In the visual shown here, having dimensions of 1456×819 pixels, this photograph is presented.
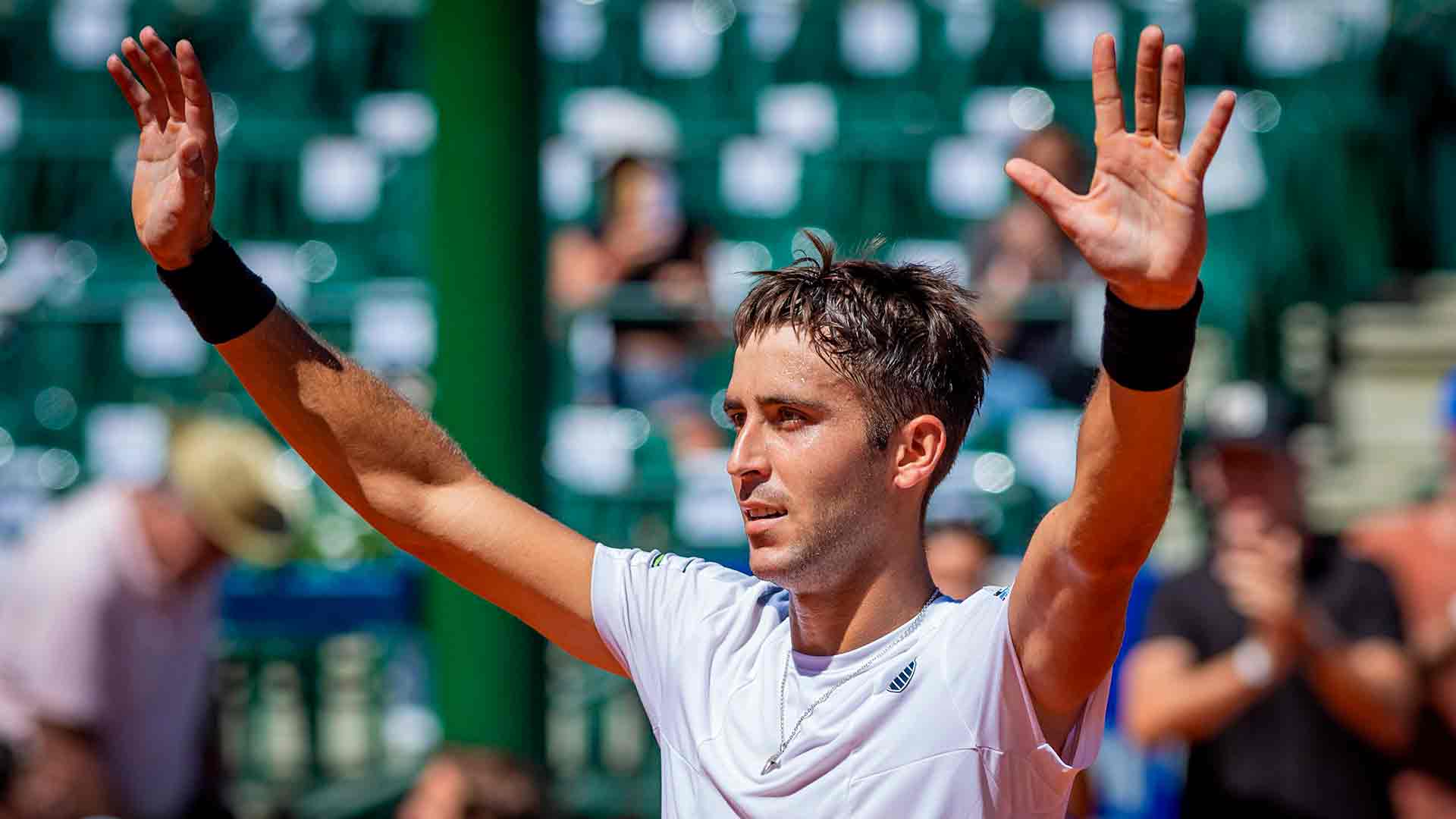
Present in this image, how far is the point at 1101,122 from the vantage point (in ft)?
6.47

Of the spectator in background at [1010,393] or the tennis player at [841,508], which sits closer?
the tennis player at [841,508]

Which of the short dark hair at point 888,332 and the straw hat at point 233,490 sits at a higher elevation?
the short dark hair at point 888,332

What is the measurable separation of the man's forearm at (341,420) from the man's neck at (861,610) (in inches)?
24.3

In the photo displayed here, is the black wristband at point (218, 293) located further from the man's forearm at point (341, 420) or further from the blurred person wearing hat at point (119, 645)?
the blurred person wearing hat at point (119, 645)

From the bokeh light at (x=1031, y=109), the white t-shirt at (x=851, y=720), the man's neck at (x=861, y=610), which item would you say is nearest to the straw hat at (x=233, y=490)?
the white t-shirt at (x=851, y=720)

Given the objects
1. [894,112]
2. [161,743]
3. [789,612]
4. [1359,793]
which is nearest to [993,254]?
[894,112]

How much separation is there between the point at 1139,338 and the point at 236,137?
7.35 meters

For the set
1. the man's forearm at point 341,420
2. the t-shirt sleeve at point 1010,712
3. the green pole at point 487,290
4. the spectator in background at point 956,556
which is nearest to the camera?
the t-shirt sleeve at point 1010,712

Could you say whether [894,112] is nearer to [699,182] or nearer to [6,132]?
[699,182]

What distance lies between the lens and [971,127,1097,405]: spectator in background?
6594 mm

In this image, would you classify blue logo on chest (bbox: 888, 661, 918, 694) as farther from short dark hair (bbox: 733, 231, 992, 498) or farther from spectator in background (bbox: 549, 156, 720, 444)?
spectator in background (bbox: 549, 156, 720, 444)

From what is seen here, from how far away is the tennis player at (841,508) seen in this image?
193cm

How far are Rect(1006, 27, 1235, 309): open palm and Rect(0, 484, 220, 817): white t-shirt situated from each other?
3.50 m

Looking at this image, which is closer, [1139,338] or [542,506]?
[1139,338]
